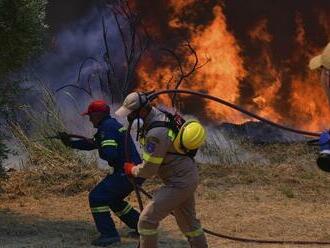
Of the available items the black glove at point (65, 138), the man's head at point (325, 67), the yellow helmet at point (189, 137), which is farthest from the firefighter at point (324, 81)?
the black glove at point (65, 138)

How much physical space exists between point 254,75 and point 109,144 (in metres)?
7.05

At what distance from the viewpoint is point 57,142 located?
12.0 m

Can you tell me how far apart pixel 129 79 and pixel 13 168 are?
282cm

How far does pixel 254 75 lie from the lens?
13.8 metres

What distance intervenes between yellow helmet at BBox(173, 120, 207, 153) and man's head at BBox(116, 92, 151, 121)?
1.19ft

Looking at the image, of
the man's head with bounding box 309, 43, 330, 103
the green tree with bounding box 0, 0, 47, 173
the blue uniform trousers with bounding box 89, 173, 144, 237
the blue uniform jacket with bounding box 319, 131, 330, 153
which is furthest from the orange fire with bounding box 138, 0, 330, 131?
the man's head with bounding box 309, 43, 330, 103

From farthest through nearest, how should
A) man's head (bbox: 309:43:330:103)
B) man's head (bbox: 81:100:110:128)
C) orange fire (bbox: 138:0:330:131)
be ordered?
orange fire (bbox: 138:0:330:131), man's head (bbox: 81:100:110:128), man's head (bbox: 309:43:330:103)

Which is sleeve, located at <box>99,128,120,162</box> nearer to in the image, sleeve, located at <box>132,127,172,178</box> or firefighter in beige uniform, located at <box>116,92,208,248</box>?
firefighter in beige uniform, located at <box>116,92,208,248</box>

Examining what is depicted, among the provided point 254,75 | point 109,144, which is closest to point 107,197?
point 109,144

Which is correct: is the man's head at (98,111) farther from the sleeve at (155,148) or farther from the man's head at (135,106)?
the sleeve at (155,148)

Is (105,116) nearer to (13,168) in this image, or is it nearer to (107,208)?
(107,208)

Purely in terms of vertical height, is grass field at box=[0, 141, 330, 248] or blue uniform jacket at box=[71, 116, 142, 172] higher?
blue uniform jacket at box=[71, 116, 142, 172]

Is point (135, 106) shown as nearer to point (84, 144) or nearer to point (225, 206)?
point (84, 144)

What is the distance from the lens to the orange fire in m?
13.5
